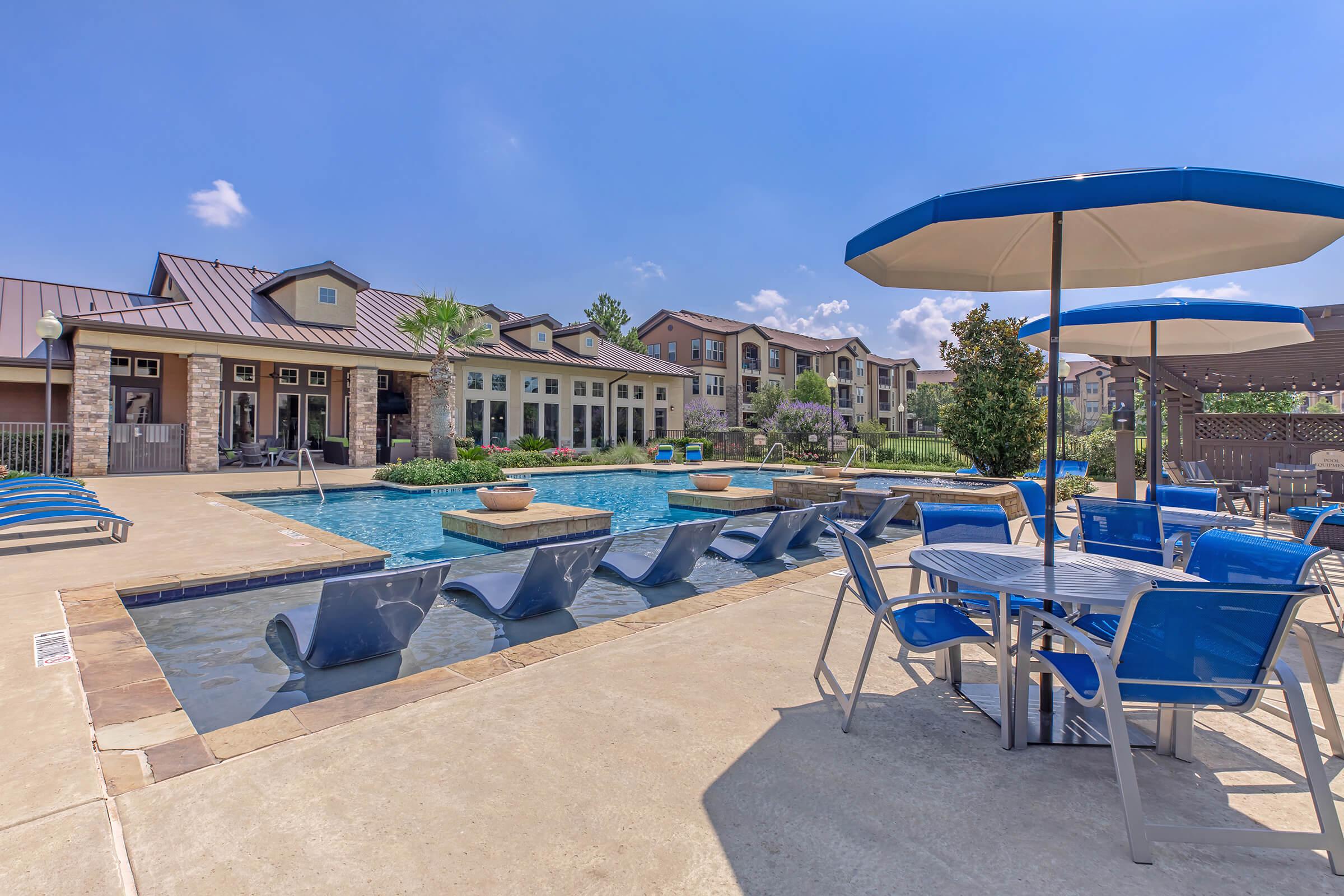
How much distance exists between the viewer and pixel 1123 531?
450 centimetres

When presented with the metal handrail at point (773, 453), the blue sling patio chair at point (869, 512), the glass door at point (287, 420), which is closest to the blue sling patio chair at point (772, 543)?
the blue sling patio chair at point (869, 512)

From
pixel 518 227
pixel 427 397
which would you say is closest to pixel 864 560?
pixel 427 397

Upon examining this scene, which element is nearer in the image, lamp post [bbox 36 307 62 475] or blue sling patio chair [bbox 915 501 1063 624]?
blue sling patio chair [bbox 915 501 1063 624]

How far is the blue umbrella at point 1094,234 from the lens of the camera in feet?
7.50

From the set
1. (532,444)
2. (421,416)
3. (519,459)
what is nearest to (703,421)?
(532,444)

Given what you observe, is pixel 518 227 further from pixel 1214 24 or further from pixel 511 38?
pixel 1214 24

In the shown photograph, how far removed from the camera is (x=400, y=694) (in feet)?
10.3

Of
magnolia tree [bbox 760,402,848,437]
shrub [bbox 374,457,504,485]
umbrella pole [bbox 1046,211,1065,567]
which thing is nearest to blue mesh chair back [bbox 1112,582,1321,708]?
umbrella pole [bbox 1046,211,1065,567]

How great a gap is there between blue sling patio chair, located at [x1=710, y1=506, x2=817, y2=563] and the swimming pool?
2.15 meters

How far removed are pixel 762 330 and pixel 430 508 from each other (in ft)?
107

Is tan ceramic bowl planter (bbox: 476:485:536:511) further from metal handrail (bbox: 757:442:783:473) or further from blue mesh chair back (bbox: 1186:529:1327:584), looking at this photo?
metal handrail (bbox: 757:442:783:473)

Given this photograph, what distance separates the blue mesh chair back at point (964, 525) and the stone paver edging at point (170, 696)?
68.0 inches

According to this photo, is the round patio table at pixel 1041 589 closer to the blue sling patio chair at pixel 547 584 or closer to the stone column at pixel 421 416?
the blue sling patio chair at pixel 547 584

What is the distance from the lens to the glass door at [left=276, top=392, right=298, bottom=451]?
19.3 metres
